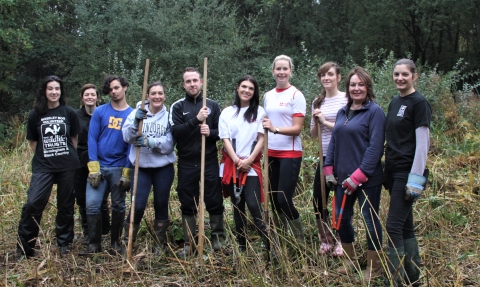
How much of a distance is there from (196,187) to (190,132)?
54 centimetres

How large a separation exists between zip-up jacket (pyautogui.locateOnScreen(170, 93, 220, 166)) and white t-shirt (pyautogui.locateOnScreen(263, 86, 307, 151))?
568mm

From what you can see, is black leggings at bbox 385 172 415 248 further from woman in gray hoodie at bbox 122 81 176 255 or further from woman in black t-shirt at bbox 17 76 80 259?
woman in black t-shirt at bbox 17 76 80 259

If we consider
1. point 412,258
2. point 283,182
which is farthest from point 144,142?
point 412,258

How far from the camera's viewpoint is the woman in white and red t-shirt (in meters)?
4.11

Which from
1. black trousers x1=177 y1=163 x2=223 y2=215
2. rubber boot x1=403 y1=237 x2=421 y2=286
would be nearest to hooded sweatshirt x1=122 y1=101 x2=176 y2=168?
black trousers x1=177 y1=163 x2=223 y2=215

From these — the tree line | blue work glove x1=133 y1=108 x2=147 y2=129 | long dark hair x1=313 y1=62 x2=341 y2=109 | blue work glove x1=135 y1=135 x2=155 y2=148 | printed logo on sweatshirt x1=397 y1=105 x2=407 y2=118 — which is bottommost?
blue work glove x1=135 y1=135 x2=155 y2=148

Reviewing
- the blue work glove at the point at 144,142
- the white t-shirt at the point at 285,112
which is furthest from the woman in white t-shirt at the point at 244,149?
the blue work glove at the point at 144,142

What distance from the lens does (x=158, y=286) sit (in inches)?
141

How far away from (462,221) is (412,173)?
2095 millimetres

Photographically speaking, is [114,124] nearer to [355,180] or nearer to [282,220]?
[282,220]

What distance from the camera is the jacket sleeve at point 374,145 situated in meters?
3.41

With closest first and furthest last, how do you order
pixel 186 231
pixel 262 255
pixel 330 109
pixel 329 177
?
pixel 329 177, pixel 262 255, pixel 330 109, pixel 186 231

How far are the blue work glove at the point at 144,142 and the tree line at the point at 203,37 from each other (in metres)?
5.37

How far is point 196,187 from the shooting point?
4.42 metres
